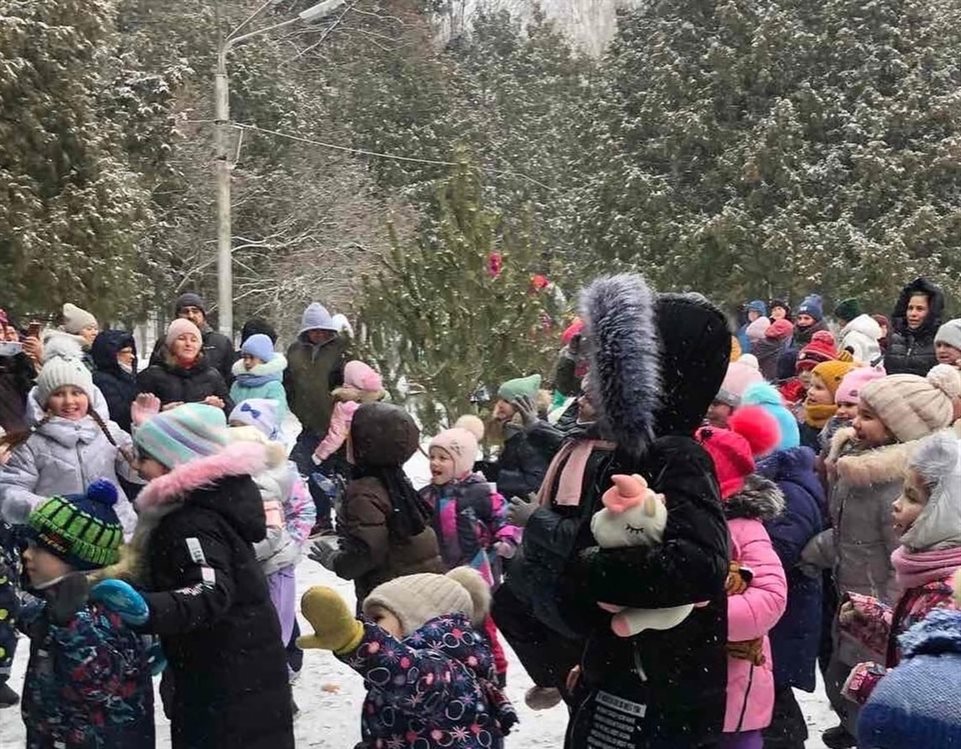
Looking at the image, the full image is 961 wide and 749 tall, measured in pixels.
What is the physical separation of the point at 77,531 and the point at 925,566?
2.53m

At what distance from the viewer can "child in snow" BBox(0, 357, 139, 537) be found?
5.79 meters

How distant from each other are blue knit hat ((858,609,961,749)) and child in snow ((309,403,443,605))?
3536mm

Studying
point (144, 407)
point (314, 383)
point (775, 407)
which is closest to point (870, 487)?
point (775, 407)

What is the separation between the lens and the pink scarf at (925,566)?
3414mm

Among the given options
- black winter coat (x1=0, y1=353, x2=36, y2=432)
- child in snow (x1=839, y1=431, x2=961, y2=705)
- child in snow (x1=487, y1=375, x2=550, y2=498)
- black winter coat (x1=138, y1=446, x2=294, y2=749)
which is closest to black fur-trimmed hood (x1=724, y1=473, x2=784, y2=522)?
child in snow (x1=839, y1=431, x2=961, y2=705)

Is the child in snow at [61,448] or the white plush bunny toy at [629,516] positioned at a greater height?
the white plush bunny toy at [629,516]

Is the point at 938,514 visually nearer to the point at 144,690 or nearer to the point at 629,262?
the point at 144,690

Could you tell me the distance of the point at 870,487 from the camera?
4.73m

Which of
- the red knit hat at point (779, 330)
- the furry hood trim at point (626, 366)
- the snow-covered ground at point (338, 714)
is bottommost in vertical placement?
the snow-covered ground at point (338, 714)

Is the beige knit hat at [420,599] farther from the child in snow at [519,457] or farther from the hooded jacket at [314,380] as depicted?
the hooded jacket at [314,380]

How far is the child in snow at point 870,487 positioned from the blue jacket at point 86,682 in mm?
2547

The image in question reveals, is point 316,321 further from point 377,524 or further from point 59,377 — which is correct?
point 377,524

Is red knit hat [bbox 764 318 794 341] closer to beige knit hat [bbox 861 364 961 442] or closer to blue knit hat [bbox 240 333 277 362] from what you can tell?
blue knit hat [bbox 240 333 277 362]

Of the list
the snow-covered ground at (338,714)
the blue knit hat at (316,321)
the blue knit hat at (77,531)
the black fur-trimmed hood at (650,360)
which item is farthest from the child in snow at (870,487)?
the blue knit hat at (316,321)
